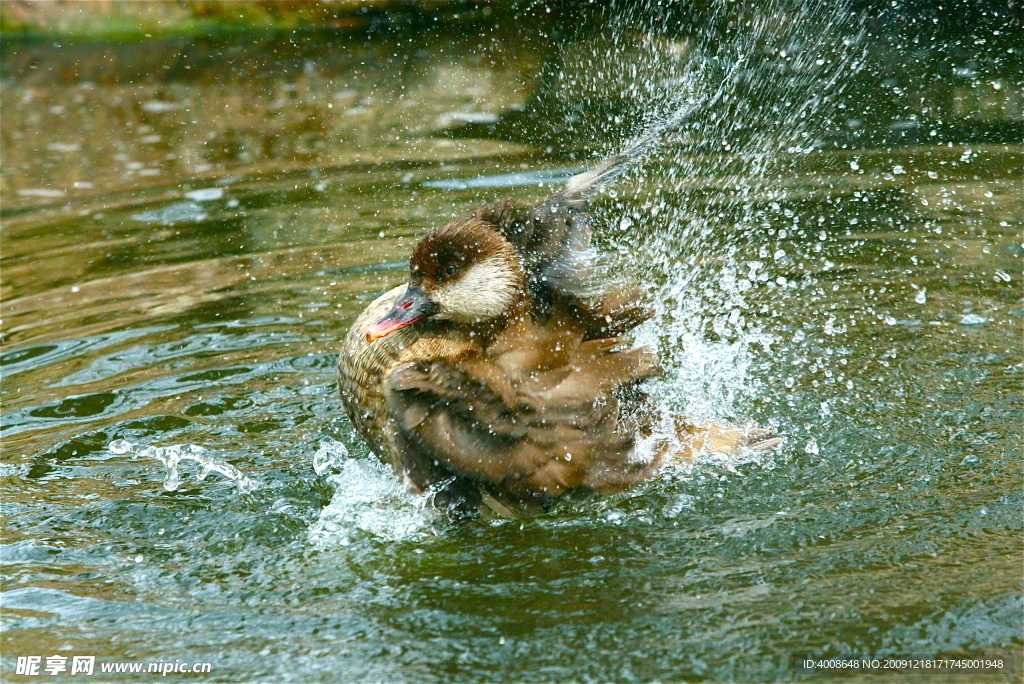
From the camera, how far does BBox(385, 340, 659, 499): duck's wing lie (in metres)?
3.82

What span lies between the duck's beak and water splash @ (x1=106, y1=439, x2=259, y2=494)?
85 centimetres

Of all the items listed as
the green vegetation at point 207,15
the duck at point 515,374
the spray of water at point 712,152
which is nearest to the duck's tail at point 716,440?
the duck at point 515,374

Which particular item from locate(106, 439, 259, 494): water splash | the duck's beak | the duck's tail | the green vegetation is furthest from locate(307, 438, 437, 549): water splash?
the green vegetation

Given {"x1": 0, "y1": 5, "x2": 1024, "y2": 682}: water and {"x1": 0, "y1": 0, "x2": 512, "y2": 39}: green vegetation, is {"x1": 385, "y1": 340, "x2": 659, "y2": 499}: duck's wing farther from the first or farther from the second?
{"x1": 0, "y1": 0, "x2": 512, "y2": 39}: green vegetation

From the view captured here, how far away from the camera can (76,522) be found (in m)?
4.03

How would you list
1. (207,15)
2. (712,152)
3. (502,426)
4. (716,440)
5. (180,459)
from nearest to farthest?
(502,426) → (716,440) → (180,459) → (712,152) → (207,15)

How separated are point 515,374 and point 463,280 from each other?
42cm

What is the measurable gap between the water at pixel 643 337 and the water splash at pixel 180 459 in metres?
0.02

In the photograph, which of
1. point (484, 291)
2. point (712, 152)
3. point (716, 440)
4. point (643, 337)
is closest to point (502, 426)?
point (484, 291)

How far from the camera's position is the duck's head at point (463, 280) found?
394 centimetres

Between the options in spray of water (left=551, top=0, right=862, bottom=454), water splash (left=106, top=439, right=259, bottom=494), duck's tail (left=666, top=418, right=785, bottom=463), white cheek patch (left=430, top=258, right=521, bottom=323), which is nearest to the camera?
white cheek patch (left=430, top=258, right=521, bottom=323)

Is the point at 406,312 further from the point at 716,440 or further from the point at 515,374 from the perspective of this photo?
the point at 716,440

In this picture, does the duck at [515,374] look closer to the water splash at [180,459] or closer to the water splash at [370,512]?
the water splash at [370,512]

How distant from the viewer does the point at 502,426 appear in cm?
382
